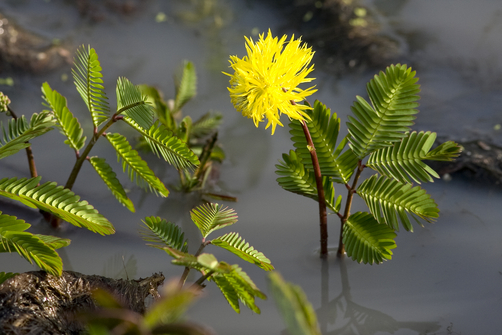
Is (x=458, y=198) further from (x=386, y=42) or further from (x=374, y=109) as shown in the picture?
(x=386, y=42)

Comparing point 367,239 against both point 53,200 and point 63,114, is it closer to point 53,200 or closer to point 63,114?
point 53,200

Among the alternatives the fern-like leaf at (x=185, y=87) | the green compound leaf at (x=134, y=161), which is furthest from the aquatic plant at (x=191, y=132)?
the green compound leaf at (x=134, y=161)

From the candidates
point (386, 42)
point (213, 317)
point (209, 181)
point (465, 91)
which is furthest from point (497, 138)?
point (213, 317)

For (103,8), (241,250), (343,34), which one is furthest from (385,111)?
(103,8)

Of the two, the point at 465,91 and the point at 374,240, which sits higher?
the point at 465,91

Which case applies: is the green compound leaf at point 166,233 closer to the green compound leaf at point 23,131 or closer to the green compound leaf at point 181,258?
the green compound leaf at point 181,258

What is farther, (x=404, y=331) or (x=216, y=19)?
(x=216, y=19)
